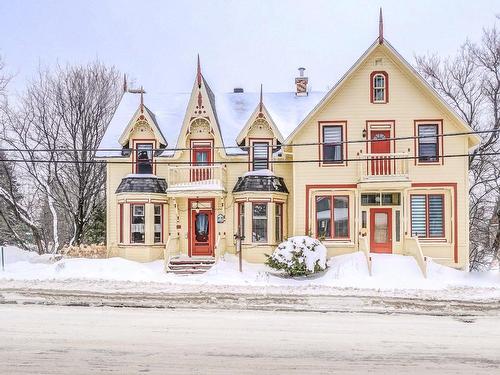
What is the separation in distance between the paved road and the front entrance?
33.9 ft

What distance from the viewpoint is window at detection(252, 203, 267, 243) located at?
2216 cm

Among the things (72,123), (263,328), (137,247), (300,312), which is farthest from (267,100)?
(263,328)

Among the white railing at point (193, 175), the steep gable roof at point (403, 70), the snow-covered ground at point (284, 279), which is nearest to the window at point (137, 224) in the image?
the snow-covered ground at point (284, 279)

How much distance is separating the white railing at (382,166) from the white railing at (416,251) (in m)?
2.75

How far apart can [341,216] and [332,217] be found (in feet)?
1.28

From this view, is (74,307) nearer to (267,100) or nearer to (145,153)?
(145,153)

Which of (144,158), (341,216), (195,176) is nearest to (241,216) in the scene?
(195,176)

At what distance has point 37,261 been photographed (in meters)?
23.9

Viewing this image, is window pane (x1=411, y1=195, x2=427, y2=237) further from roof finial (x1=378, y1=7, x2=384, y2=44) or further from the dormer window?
roof finial (x1=378, y1=7, x2=384, y2=44)

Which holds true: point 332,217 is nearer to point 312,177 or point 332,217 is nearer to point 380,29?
point 312,177

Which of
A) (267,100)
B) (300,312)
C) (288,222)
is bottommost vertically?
(300,312)

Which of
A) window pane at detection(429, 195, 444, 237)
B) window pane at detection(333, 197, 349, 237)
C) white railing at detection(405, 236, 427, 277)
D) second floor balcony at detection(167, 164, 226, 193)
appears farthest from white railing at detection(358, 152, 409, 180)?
second floor balcony at detection(167, 164, 226, 193)

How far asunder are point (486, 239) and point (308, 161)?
655 inches

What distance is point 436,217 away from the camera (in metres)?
21.2
